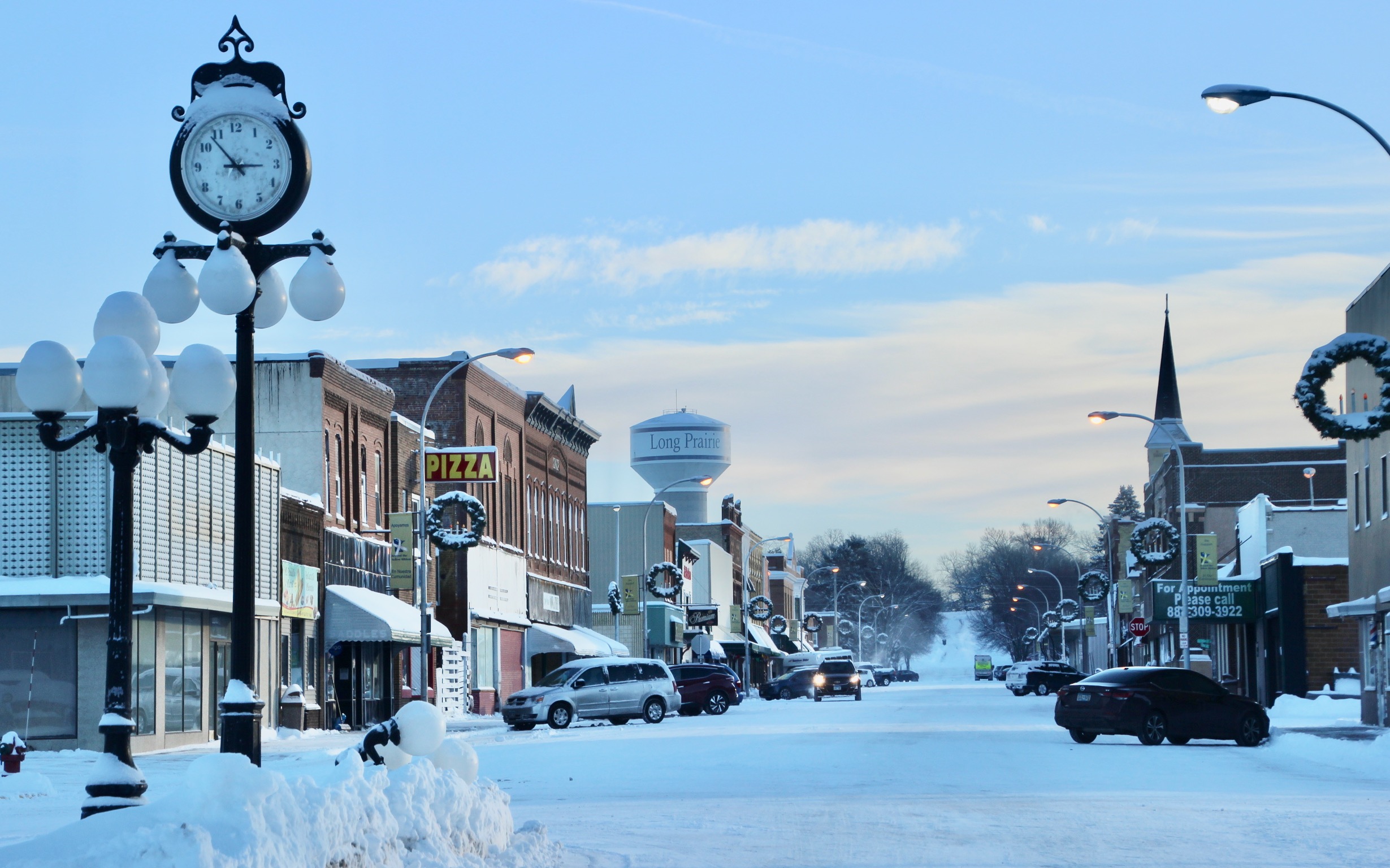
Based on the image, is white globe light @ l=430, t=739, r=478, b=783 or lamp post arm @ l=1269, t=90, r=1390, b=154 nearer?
white globe light @ l=430, t=739, r=478, b=783

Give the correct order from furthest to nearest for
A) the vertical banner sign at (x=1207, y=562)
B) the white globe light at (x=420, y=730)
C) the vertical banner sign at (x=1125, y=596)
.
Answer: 1. the vertical banner sign at (x=1125, y=596)
2. the vertical banner sign at (x=1207, y=562)
3. the white globe light at (x=420, y=730)

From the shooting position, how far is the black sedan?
1141 inches

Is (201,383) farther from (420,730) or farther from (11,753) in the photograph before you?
(11,753)

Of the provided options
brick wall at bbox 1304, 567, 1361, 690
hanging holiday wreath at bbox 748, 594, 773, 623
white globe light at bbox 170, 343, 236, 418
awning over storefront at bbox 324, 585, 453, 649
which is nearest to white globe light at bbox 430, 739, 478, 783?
white globe light at bbox 170, 343, 236, 418

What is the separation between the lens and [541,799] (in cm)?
1811

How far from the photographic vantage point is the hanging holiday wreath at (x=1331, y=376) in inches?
798

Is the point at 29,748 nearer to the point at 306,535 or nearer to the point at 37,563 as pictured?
the point at 37,563

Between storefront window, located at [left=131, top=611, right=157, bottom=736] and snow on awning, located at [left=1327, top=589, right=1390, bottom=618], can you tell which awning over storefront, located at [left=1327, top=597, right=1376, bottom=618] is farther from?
storefront window, located at [left=131, top=611, right=157, bottom=736]

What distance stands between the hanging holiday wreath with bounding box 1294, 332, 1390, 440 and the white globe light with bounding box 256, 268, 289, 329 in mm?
13191

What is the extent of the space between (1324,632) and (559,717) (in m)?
22.2

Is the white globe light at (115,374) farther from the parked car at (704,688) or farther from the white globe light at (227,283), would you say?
the parked car at (704,688)

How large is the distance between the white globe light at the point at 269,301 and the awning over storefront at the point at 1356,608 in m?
29.1

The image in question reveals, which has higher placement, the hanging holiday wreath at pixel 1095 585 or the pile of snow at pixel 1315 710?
the hanging holiday wreath at pixel 1095 585

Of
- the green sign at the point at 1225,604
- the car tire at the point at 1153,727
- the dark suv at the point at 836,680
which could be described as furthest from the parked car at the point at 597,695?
the dark suv at the point at 836,680
